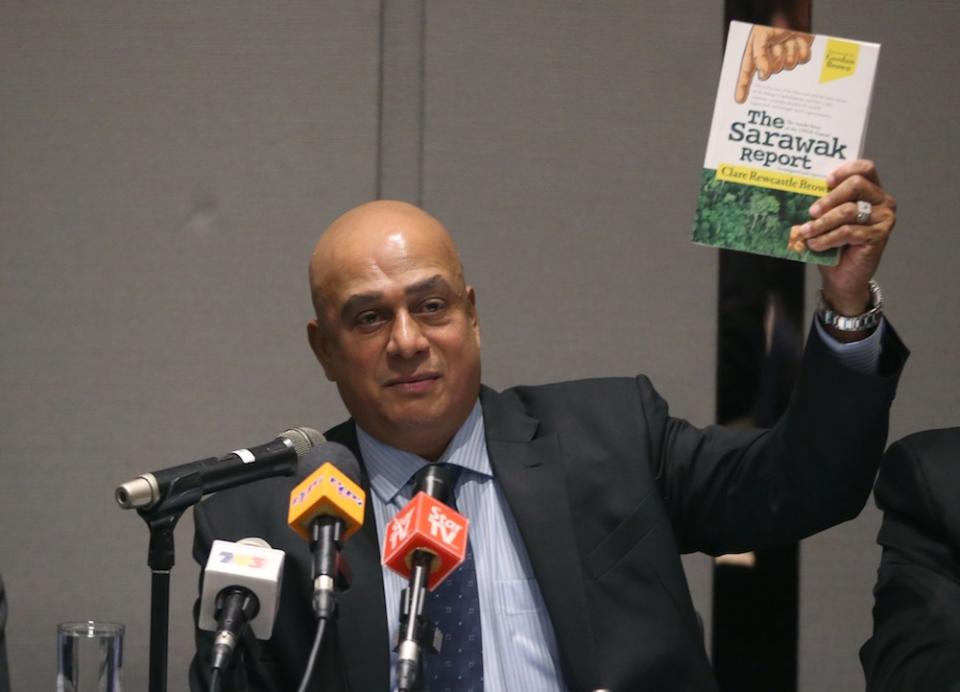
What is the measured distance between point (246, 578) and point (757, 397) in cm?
189

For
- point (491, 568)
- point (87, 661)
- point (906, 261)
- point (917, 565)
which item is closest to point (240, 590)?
point (87, 661)

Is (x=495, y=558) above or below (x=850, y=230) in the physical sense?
below

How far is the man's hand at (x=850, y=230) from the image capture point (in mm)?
1969

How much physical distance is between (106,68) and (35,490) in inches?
38.9

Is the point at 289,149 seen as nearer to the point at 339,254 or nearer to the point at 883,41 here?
the point at 339,254

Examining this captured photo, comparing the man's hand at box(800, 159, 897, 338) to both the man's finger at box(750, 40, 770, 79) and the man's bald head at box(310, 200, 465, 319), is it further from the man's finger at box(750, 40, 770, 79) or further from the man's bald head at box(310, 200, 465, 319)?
the man's bald head at box(310, 200, 465, 319)

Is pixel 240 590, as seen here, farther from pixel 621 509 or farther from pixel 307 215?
pixel 307 215

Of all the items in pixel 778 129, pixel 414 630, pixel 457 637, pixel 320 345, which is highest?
pixel 778 129

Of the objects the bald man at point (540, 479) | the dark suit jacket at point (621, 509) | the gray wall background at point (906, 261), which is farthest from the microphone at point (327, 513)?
the gray wall background at point (906, 261)

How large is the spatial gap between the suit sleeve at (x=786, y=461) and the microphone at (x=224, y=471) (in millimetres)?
787

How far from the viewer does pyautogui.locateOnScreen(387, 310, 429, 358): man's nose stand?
2.31 meters

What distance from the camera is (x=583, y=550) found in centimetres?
234

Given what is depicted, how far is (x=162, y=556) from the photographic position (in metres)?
1.73

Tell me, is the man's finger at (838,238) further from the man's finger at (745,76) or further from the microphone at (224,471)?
the microphone at (224,471)
